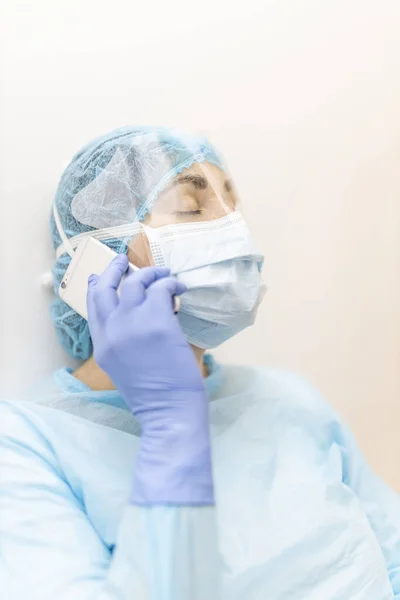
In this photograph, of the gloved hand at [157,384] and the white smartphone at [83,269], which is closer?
the gloved hand at [157,384]

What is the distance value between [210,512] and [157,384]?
0.57 feet

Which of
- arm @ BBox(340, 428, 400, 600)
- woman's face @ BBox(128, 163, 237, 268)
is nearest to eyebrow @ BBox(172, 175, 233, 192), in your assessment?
woman's face @ BBox(128, 163, 237, 268)

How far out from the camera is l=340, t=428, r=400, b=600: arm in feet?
3.69

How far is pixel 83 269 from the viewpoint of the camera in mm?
1045

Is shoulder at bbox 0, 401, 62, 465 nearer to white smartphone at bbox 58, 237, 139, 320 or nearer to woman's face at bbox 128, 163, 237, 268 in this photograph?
white smartphone at bbox 58, 237, 139, 320

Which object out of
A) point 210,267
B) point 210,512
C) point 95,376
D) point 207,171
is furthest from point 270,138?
point 210,512

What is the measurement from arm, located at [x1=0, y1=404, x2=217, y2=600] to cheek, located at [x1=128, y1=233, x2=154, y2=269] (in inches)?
12.1

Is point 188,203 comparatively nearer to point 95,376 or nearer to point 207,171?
point 207,171

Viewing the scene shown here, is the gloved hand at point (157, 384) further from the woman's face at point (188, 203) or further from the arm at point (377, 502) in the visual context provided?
the arm at point (377, 502)

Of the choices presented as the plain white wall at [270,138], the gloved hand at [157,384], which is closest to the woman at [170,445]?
the gloved hand at [157,384]

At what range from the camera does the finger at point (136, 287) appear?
32.5 inches

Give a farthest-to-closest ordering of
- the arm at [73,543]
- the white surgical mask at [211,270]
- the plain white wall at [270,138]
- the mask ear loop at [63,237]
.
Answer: the plain white wall at [270,138] < the mask ear loop at [63,237] < the white surgical mask at [211,270] < the arm at [73,543]

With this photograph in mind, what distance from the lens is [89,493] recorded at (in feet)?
3.06

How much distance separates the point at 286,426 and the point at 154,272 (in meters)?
0.47
